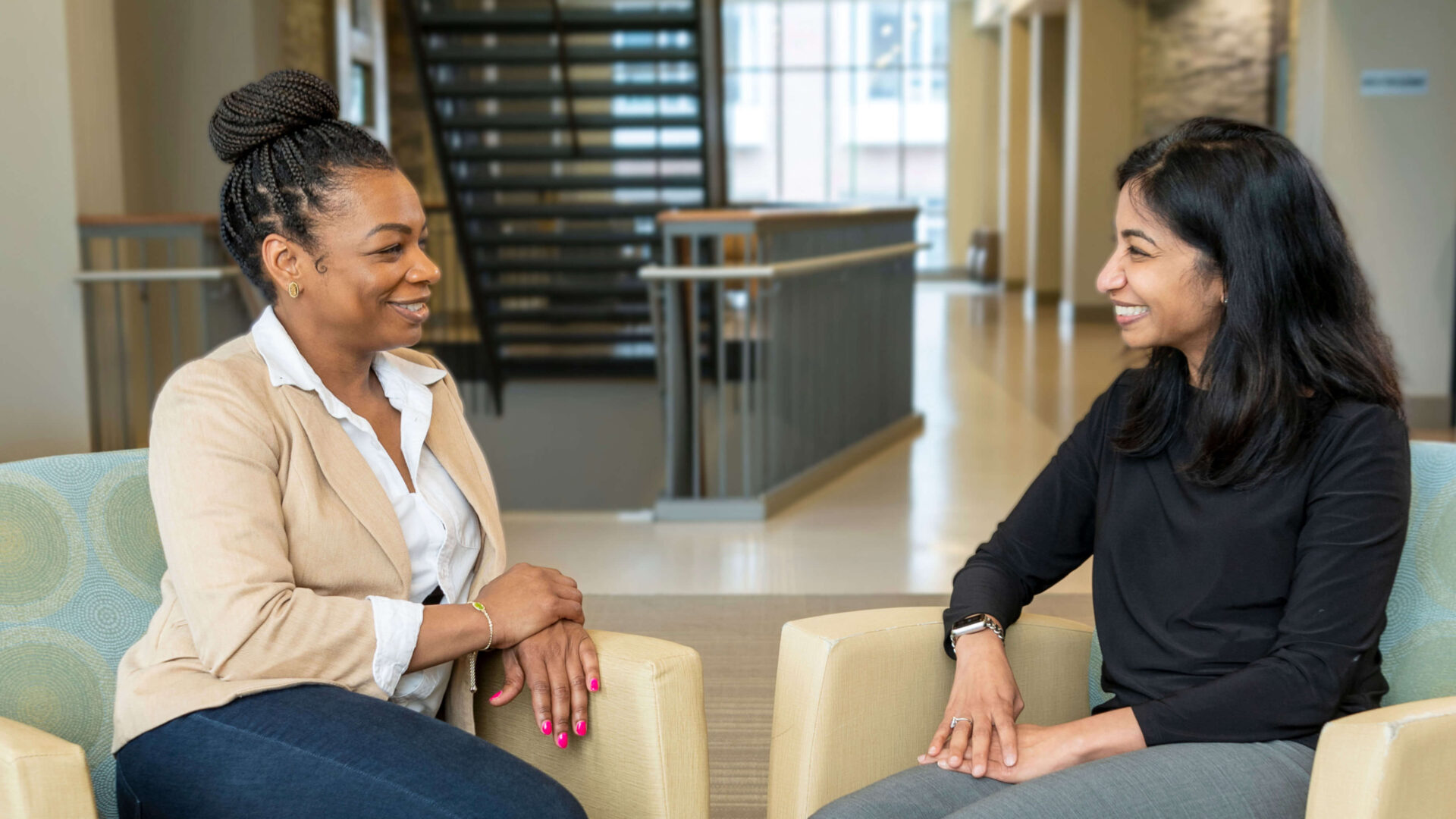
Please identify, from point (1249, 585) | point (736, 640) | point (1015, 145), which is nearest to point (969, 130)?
point (1015, 145)

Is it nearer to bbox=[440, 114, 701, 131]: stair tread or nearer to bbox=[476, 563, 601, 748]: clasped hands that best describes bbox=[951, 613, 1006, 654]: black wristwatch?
bbox=[476, 563, 601, 748]: clasped hands

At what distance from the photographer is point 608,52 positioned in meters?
7.49

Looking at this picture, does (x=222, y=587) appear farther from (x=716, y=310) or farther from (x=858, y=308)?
(x=858, y=308)

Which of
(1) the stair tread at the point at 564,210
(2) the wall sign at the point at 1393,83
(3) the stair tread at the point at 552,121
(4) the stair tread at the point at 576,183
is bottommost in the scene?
(1) the stair tread at the point at 564,210

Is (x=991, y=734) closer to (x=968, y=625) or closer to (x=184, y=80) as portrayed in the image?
(x=968, y=625)

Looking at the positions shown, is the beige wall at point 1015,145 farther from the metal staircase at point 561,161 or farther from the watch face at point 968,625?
the watch face at point 968,625

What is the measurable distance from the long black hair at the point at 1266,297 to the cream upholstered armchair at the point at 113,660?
688mm

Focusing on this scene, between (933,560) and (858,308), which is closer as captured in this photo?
(933,560)

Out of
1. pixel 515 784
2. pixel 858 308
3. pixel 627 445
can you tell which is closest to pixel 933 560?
pixel 858 308

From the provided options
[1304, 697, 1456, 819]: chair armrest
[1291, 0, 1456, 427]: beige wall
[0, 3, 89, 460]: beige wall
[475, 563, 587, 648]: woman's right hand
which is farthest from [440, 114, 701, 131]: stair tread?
[1304, 697, 1456, 819]: chair armrest

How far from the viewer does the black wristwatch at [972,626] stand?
5.32 ft

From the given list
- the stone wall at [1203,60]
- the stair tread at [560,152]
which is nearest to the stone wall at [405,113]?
the stair tread at [560,152]

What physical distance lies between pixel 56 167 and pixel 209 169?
8.20 ft

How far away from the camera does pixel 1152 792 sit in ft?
4.46
